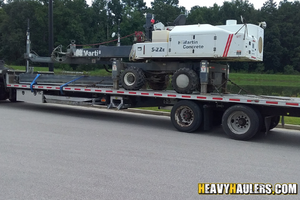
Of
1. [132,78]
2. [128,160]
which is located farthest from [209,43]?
[128,160]

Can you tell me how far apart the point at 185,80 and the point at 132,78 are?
193 cm

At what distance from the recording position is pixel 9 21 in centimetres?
6769

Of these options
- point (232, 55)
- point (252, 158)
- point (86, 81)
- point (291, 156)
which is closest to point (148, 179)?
point (252, 158)

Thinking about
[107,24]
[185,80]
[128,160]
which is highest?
[107,24]

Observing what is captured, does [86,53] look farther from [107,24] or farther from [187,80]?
[107,24]

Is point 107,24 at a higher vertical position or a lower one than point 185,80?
higher

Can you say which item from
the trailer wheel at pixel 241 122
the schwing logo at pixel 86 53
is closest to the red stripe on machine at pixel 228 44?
the trailer wheel at pixel 241 122

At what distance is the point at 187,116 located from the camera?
1022 centimetres

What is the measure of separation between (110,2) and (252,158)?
85772 mm

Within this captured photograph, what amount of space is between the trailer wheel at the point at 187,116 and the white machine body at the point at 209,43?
1448 mm

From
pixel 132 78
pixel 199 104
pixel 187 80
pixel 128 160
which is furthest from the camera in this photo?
pixel 132 78

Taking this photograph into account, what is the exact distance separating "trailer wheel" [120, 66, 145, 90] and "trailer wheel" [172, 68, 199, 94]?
4.02 feet

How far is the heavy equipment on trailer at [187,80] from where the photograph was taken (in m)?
9.29

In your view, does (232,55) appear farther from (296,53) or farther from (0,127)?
(296,53)
